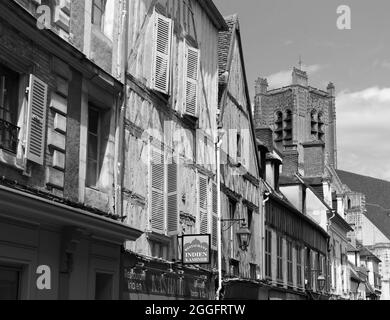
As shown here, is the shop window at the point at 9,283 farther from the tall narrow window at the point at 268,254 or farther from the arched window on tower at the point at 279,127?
the arched window on tower at the point at 279,127

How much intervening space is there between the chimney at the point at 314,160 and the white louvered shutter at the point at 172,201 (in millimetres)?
25330

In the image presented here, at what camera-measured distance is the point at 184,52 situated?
15141mm

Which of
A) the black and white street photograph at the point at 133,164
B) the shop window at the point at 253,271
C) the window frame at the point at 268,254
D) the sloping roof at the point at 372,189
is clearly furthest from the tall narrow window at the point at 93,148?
the sloping roof at the point at 372,189

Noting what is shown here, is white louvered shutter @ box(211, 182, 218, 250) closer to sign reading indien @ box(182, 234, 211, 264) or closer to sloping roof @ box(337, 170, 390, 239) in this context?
sign reading indien @ box(182, 234, 211, 264)

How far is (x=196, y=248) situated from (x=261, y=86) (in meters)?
89.6

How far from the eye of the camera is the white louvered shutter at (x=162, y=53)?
13.5 meters

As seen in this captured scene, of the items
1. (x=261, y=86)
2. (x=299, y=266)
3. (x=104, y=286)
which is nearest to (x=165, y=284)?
(x=104, y=286)

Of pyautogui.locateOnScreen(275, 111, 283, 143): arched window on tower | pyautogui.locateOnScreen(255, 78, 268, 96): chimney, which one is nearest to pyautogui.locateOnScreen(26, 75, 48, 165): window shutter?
pyautogui.locateOnScreen(275, 111, 283, 143): arched window on tower

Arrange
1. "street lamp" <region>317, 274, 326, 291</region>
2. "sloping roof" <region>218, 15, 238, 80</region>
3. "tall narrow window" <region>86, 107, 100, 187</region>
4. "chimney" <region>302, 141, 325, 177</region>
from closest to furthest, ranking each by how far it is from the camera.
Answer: "tall narrow window" <region>86, 107, 100, 187</region> < "sloping roof" <region>218, 15, 238, 80</region> < "street lamp" <region>317, 274, 326, 291</region> < "chimney" <region>302, 141, 325, 177</region>

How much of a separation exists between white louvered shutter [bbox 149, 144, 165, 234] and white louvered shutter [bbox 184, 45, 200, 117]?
198 centimetres

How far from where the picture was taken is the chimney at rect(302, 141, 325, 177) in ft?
126

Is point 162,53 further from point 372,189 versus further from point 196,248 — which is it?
point 372,189

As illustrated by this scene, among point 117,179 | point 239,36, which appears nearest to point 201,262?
point 117,179
